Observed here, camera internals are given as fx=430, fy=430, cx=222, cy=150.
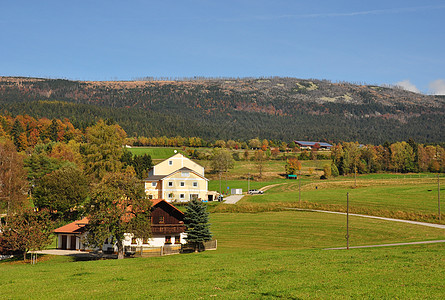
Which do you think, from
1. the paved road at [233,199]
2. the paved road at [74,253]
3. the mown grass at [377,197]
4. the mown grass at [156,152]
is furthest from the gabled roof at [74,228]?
the mown grass at [156,152]

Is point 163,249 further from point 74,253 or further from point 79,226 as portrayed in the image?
point 79,226

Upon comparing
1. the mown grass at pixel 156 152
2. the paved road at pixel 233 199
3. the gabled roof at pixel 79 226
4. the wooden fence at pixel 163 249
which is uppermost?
the mown grass at pixel 156 152

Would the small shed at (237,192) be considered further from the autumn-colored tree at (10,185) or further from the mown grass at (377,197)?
the autumn-colored tree at (10,185)

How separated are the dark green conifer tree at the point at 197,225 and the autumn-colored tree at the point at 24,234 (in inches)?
590

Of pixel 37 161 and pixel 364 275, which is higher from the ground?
pixel 37 161

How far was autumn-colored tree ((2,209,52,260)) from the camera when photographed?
42781 mm

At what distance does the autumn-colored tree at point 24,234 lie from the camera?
42781mm

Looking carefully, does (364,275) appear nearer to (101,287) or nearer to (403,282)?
(403,282)

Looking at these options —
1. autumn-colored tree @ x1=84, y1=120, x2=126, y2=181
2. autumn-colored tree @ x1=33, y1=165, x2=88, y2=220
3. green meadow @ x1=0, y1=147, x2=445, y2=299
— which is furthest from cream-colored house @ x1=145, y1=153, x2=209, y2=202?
green meadow @ x1=0, y1=147, x2=445, y2=299

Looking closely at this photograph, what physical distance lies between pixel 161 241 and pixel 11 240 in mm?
16809

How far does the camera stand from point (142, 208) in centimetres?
4569

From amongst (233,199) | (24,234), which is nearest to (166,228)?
(24,234)

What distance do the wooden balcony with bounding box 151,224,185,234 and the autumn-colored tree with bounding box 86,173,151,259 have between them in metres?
6.25

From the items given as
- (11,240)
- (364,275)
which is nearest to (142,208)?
(11,240)
